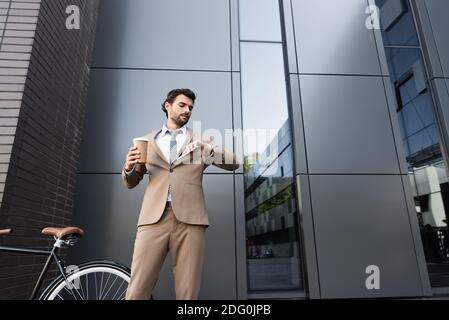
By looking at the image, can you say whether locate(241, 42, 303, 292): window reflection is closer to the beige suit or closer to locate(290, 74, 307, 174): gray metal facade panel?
locate(290, 74, 307, 174): gray metal facade panel

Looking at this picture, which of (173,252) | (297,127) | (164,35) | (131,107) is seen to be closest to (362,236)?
(297,127)

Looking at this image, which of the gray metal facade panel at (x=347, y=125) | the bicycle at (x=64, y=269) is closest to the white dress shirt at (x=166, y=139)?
the bicycle at (x=64, y=269)

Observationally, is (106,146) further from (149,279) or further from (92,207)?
(149,279)

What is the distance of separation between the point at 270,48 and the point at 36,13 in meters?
2.97

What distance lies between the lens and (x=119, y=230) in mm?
3334

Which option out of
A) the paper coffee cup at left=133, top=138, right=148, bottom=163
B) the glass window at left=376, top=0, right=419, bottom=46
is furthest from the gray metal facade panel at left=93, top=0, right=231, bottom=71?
the glass window at left=376, top=0, right=419, bottom=46

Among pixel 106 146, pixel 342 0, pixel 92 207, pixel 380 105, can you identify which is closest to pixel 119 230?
pixel 92 207

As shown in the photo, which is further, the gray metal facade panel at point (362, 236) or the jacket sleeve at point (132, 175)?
the gray metal facade panel at point (362, 236)

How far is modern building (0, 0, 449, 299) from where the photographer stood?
3383mm

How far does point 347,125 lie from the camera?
3.93m

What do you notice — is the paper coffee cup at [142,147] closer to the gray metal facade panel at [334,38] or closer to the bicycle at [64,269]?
the bicycle at [64,269]

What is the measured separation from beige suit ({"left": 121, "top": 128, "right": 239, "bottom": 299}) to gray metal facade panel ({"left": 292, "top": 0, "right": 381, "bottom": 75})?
2764 mm

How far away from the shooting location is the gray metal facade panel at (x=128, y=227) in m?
3.24

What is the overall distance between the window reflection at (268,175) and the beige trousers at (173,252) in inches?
65.5
